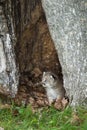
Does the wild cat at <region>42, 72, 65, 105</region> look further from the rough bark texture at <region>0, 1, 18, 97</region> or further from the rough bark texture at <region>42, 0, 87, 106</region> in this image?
the rough bark texture at <region>42, 0, 87, 106</region>

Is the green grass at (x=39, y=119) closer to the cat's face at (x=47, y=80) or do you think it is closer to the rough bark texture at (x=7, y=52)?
the rough bark texture at (x=7, y=52)

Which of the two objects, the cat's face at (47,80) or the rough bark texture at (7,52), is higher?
the rough bark texture at (7,52)

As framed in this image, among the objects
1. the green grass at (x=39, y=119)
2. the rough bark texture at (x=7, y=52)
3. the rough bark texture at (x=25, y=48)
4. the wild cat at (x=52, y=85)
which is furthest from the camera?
the wild cat at (x=52, y=85)

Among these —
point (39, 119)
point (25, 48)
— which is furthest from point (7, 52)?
point (39, 119)

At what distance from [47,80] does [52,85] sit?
0.12 metres

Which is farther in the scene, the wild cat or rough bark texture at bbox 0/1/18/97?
the wild cat

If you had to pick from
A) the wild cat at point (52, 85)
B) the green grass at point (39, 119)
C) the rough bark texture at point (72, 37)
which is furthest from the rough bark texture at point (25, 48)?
the rough bark texture at point (72, 37)

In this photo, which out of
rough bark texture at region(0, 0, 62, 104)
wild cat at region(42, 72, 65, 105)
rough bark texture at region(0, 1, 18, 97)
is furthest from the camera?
wild cat at region(42, 72, 65, 105)

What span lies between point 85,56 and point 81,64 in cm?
13

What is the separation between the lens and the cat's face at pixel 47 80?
6219 millimetres

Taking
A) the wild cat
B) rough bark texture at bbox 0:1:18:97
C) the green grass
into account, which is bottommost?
the green grass

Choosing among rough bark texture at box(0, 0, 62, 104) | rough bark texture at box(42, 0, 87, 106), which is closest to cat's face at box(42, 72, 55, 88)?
rough bark texture at box(0, 0, 62, 104)

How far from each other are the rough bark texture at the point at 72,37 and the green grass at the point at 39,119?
0.30 metres

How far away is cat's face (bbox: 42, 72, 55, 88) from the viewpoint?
6.22 metres
